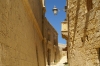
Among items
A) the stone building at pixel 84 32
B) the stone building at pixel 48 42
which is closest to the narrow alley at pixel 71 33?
the stone building at pixel 84 32

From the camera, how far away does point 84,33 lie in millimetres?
6184

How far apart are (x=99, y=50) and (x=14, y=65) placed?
261 cm

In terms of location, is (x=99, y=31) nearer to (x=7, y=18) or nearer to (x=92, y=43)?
(x=92, y=43)

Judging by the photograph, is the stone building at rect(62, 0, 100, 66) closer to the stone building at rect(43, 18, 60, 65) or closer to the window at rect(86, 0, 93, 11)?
the window at rect(86, 0, 93, 11)

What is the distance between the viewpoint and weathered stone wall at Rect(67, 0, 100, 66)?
5527 mm

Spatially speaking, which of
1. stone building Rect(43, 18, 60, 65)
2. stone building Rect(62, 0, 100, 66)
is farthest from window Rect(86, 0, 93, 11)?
stone building Rect(43, 18, 60, 65)

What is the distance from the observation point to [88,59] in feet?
19.3

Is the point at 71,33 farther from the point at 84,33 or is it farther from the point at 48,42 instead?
the point at 48,42

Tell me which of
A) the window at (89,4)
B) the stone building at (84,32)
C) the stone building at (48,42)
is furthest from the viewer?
the stone building at (48,42)

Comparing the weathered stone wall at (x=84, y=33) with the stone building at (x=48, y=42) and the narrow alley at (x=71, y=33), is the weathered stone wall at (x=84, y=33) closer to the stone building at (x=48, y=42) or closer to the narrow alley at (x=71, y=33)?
the narrow alley at (x=71, y=33)

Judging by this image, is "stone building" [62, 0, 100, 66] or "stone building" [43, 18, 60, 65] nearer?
"stone building" [62, 0, 100, 66]

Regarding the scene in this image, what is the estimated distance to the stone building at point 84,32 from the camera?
552 centimetres

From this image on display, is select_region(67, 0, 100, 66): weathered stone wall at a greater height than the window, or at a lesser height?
lesser

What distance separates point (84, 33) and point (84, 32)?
3 cm
